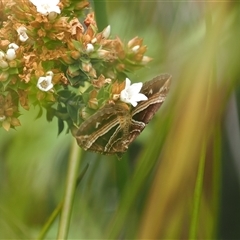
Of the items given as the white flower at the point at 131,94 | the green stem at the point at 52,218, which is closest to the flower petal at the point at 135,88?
the white flower at the point at 131,94

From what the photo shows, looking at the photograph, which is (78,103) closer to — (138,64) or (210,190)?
(138,64)

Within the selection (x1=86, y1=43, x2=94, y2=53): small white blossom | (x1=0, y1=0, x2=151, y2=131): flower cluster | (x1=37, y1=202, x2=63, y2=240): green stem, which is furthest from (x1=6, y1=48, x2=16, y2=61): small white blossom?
(x1=37, y1=202, x2=63, y2=240): green stem

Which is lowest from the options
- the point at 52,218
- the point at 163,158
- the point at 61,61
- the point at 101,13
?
the point at 52,218

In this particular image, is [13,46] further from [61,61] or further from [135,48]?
[135,48]

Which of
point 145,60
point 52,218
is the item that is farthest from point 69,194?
point 145,60

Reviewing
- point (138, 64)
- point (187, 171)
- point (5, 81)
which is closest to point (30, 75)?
point (5, 81)
